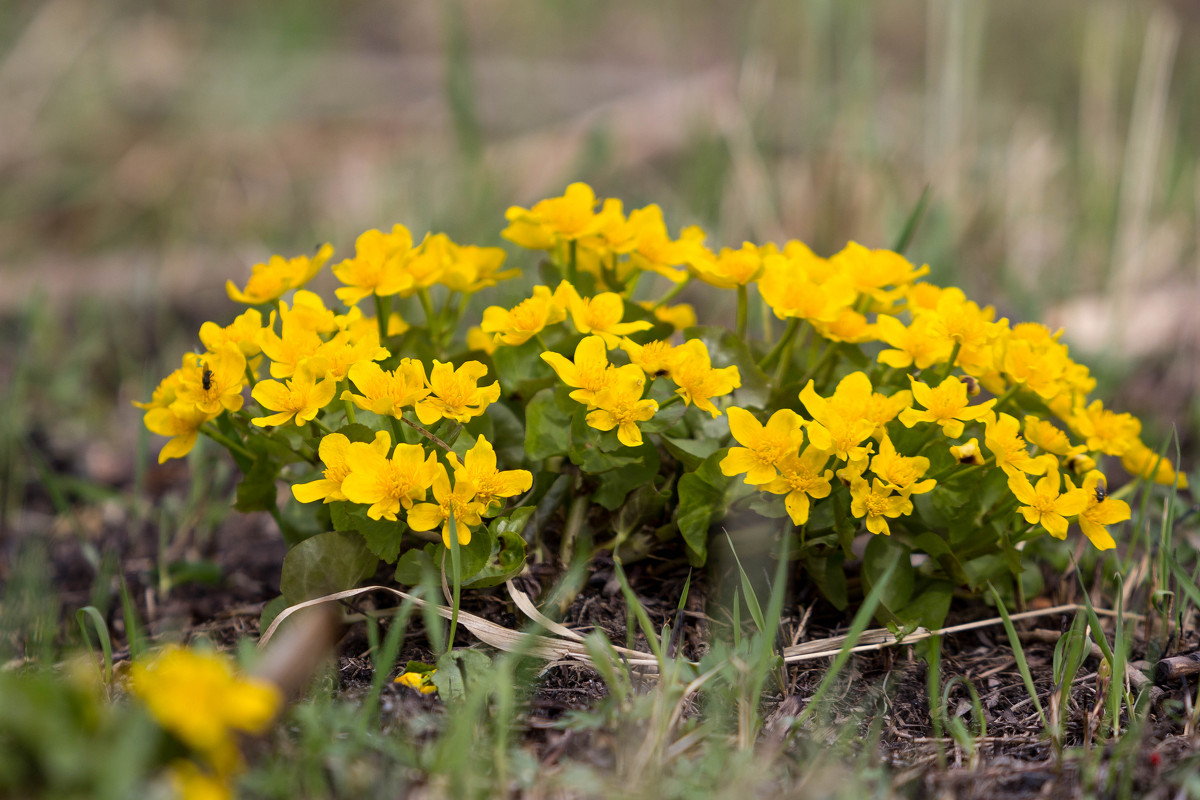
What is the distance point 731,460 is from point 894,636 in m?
0.47

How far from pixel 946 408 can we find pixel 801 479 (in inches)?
9.8

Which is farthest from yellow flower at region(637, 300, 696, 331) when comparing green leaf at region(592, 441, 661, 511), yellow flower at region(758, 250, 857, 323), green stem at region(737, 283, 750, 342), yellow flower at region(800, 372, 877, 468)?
yellow flower at region(800, 372, 877, 468)

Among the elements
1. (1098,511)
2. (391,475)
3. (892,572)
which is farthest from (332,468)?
(1098,511)

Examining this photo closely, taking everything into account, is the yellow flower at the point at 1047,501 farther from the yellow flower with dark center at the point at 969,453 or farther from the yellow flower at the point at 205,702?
the yellow flower at the point at 205,702

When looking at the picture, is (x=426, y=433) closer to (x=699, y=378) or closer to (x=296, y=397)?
(x=296, y=397)

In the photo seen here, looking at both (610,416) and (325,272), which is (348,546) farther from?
(325,272)

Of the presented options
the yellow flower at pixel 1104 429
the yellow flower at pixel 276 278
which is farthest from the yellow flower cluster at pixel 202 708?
the yellow flower at pixel 1104 429

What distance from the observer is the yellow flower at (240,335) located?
4.85 ft

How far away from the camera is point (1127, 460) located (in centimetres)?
172

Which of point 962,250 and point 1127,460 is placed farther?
point 962,250

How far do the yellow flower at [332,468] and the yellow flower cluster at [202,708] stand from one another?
16.3 inches

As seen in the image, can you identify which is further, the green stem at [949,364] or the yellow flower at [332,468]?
the green stem at [949,364]

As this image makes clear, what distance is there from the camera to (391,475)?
1301 millimetres

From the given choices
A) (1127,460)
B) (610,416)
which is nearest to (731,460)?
(610,416)
